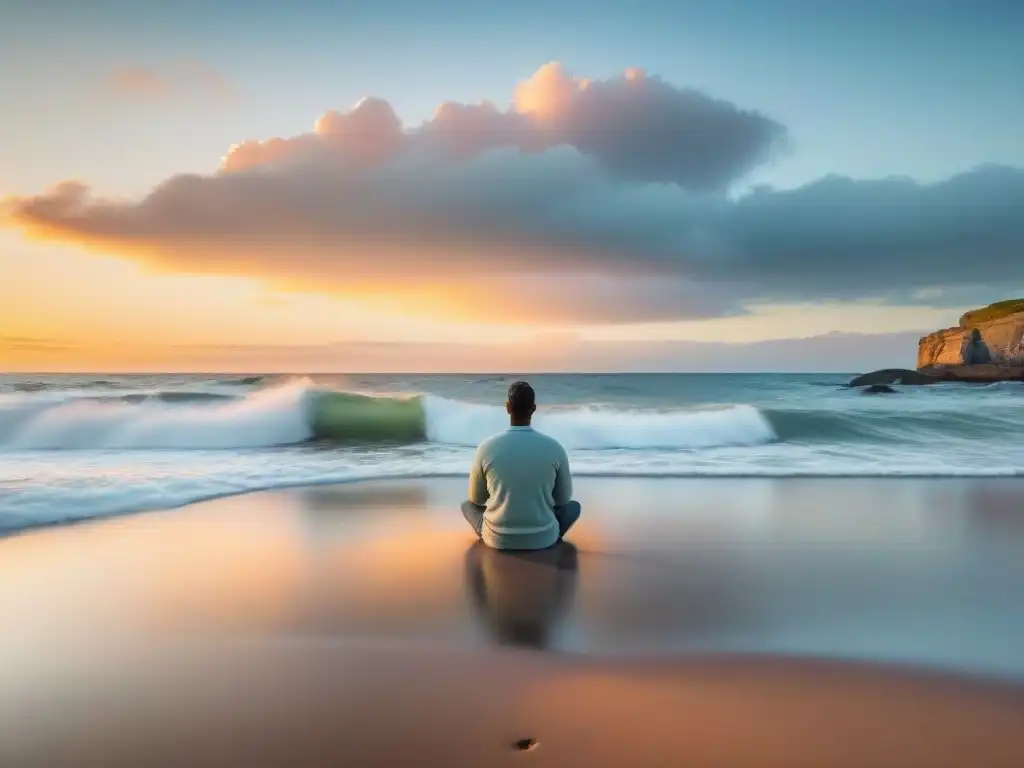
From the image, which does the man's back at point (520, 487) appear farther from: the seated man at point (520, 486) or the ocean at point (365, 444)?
the ocean at point (365, 444)

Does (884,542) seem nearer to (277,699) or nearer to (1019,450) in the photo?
(277,699)

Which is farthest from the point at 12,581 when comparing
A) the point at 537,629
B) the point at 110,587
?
the point at 537,629

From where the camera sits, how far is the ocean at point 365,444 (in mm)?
7078

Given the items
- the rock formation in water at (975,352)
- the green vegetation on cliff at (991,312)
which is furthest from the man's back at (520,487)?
the green vegetation on cliff at (991,312)

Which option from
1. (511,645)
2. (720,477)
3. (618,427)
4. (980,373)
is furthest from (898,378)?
(511,645)

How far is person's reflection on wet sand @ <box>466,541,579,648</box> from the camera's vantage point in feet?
10.3

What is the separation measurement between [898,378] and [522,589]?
44.0m

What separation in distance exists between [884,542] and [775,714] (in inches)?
122

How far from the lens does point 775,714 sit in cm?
230

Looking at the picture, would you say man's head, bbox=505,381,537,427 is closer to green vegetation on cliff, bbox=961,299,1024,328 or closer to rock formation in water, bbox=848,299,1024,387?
→ rock formation in water, bbox=848,299,1024,387

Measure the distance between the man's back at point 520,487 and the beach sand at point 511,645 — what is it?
178mm

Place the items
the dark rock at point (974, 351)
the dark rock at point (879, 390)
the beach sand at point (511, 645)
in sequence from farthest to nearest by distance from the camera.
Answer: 1. the dark rock at point (974, 351)
2. the dark rock at point (879, 390)
3. the beach sand at point (511, 645)

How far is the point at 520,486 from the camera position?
170 inches

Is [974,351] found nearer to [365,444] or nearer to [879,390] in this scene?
Answer: [879,390]
